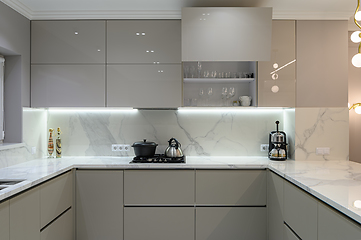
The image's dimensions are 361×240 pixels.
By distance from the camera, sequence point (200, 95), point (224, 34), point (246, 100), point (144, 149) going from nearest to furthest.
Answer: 1. point (224, 34)
2. point (144, 149)
3. point (246, 100)
4. point (200, 95)

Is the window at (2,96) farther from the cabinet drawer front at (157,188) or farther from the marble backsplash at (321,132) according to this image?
the marble backsplash at (321,132)

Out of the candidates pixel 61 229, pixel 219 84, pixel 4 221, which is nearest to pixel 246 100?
pixel 219 84

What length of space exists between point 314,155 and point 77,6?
3.04m

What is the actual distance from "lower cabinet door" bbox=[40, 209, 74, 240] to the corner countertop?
42cm

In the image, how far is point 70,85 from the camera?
297cm

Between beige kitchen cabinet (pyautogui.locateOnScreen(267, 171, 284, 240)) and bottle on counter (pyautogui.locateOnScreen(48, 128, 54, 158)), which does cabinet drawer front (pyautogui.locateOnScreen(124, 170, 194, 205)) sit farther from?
bottle on counter (pyautogui.locateOnScreen(48, 128, 54, 158))

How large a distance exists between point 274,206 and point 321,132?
3.57ft

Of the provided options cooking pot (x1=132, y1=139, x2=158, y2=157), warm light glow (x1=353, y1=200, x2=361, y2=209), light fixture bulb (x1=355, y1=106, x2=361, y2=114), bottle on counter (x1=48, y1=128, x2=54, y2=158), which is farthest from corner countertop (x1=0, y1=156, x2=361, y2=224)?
light fixture bulb (x1=355, y1=106, x2=361, y2=114)

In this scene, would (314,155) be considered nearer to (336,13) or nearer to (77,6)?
(336,13)

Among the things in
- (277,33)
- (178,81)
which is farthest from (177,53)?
(277,33)

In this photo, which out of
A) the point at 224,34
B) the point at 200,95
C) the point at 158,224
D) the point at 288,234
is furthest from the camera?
the point at 200,95

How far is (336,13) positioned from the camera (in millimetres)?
2906

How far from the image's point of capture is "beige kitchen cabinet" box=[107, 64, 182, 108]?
9.68 ft

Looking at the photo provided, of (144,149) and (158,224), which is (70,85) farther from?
(158,224)
